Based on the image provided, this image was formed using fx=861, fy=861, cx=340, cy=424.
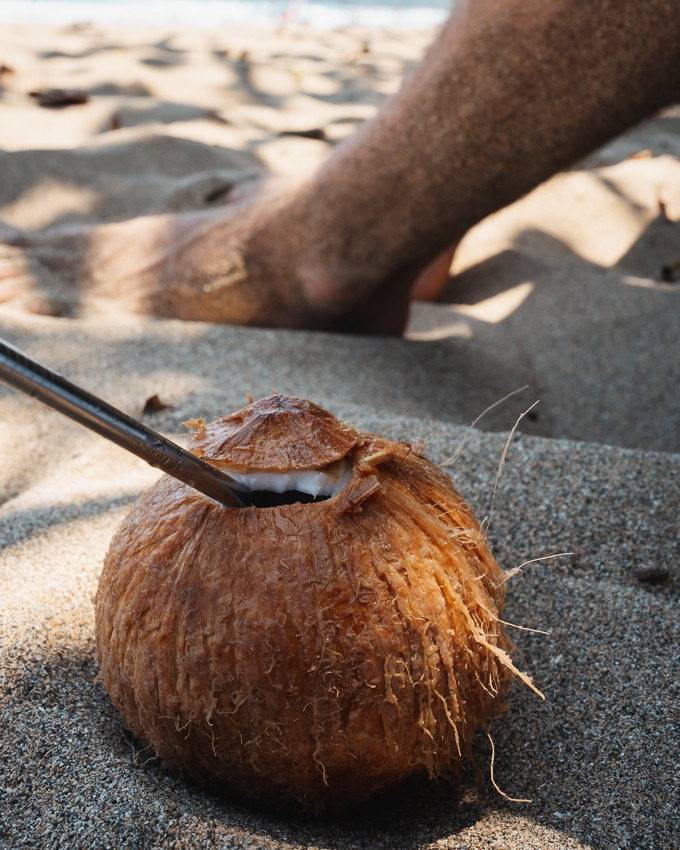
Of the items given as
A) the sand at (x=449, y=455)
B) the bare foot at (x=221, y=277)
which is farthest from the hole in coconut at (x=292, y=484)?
the bare foot at (x=221, y=277)

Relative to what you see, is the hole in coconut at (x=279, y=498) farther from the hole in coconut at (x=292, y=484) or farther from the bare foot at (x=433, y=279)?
the bare foot at (x=433, y=279)

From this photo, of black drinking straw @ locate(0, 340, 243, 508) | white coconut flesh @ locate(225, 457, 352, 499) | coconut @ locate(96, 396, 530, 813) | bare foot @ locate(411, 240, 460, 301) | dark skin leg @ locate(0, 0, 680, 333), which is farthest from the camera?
bare foot @ locate(411, 240, 460, 301)

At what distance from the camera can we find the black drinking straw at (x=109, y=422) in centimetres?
82

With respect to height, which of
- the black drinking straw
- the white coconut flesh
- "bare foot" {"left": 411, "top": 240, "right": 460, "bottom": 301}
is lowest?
"bare foot" {"left": 411, "top": 240, "right": 460, "bottom": 301}

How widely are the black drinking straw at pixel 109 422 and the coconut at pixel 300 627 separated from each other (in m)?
0.06

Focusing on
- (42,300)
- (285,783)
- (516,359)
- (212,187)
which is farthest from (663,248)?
(285,783)

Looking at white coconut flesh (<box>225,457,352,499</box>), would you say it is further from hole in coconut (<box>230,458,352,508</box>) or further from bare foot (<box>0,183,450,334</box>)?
bare foot (<box>0,183,450,334</box>)

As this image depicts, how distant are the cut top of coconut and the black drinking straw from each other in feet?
0.13

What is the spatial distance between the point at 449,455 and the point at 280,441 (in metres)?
0.80

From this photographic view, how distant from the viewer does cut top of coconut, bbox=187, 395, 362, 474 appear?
44.9 inches

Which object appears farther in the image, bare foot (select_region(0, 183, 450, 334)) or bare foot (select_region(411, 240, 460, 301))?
bare foot (select_region(411, 240, 460, 301))

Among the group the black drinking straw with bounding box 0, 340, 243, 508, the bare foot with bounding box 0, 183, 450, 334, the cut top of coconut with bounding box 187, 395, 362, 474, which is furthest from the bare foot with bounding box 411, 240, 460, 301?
the black drinking straw with bounding box 0, 340, 243, 508

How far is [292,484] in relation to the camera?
3.85 feet

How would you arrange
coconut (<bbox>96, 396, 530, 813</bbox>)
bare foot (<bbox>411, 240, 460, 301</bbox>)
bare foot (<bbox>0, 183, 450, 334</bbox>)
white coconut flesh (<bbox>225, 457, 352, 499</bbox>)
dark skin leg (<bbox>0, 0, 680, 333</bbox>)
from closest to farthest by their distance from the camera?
coconut (<bbox>96, 396, 530, 813</bbox>)
white coconut flesh (<bbox>225, 457, 352, 499</bbox>)
dark skin leg (<bbox>0, 0, 680, 333</bbox>)
bare foot (<bbox>0, 183, 450, 334</bbox>)
bare foot (<bbox>411, 240, 460, 301</bbox>)
